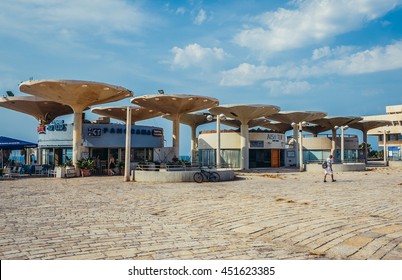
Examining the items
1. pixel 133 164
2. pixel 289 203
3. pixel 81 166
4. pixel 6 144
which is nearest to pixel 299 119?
pixel 133 164

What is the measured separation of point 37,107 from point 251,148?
86.2 ft

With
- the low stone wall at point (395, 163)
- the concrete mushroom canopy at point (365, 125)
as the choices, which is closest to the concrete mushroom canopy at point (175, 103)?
the low stone wall at point (395, 163)

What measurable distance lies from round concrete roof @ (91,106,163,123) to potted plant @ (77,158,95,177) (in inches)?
495

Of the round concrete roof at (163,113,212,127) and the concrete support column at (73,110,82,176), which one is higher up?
the round concrete roof at (163,113,212,127)

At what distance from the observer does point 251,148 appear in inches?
1810

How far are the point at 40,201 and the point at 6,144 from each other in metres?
17.0

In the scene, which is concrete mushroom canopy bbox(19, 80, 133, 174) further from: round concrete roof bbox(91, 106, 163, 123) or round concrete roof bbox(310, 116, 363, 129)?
round concrete roof bbox(310, 116, 363, 129)

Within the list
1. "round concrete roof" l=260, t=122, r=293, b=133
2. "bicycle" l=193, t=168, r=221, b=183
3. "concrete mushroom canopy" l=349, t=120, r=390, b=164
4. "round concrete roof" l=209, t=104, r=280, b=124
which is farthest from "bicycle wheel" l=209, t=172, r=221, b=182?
"concrete mushroom canopy" l=349, t=120, r=390, b=164

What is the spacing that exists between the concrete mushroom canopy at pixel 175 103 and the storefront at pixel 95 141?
252 cm

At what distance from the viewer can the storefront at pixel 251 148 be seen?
147 feet

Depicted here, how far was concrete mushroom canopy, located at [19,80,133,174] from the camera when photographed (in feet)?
88.9

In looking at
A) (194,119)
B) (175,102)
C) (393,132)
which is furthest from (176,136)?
(393,132)

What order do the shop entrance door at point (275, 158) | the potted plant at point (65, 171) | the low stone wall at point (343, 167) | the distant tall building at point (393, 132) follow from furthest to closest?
the distant tall building at point (393, 132), the shop entrance door at point (275, 158), the low stone wall at point (343, 167), the potted plant at point (65, 171)

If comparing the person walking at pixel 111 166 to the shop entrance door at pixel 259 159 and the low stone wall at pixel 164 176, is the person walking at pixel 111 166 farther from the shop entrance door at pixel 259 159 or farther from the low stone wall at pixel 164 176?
→ the shop entrance door at pixel 259 159
